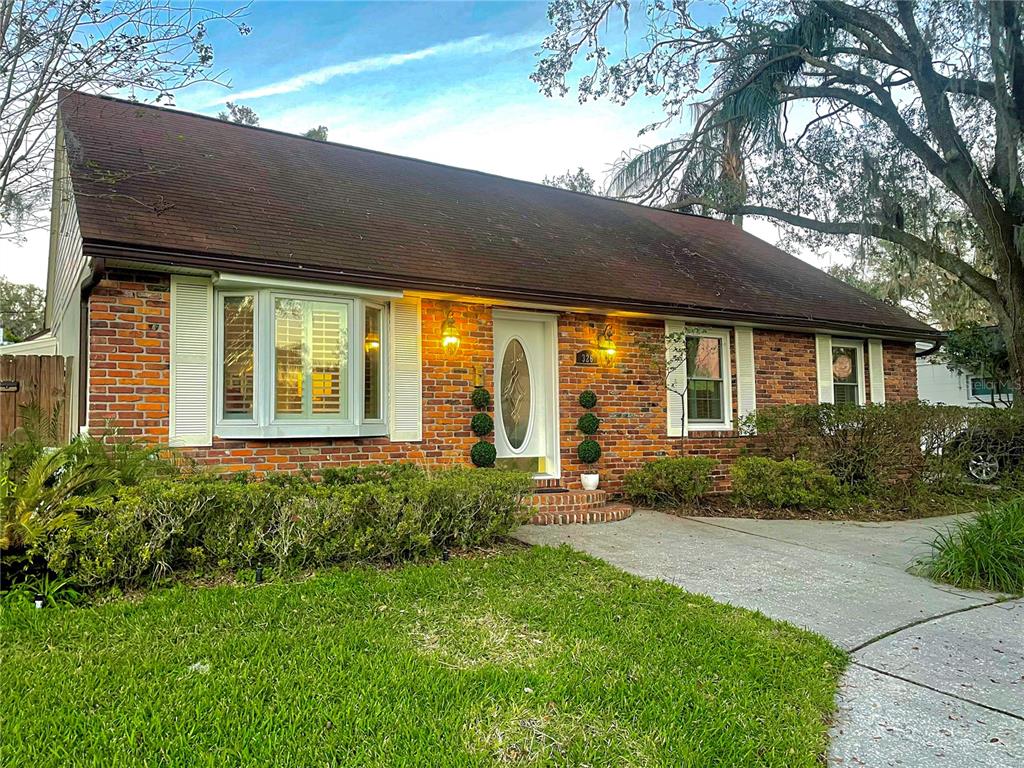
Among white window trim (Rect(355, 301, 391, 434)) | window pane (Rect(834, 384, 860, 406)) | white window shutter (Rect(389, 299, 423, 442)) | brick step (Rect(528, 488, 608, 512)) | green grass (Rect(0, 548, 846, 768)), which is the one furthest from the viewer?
window pane (Rect(834, 384, 860, 406))

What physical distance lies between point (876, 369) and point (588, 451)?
6.28 meters

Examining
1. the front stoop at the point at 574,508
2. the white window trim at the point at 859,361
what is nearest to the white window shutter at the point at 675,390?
the front stoop at the point at 574,508

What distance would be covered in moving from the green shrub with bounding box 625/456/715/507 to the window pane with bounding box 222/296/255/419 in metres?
4.71

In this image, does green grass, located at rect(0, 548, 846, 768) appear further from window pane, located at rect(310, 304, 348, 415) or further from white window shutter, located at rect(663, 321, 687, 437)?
white window shutter, located at rect(663, 321, 687, 437)

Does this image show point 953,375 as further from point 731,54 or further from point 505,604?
point 505,604

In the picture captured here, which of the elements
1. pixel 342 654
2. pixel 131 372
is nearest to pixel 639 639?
pixel 342 654

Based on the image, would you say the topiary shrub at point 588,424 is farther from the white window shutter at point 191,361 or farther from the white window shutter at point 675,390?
the white window shutter at point 191,361

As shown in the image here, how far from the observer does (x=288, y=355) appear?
6.55m

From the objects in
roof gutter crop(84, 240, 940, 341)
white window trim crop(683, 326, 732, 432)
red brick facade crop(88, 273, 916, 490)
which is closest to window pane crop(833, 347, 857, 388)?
roof gutter crop(84, 240, 940, 341)

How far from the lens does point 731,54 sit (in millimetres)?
11047

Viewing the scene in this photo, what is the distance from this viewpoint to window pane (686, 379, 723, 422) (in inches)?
377

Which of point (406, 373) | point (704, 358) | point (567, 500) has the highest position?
point (704, 358)

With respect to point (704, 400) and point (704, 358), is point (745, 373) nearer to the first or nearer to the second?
point (704, 358)

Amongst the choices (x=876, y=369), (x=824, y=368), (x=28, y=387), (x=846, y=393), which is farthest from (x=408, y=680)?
(x=876, y=369)
